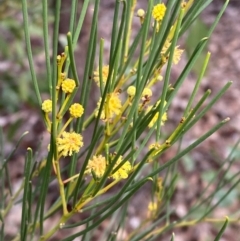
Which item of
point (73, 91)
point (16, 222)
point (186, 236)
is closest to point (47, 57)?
point (73, 91)

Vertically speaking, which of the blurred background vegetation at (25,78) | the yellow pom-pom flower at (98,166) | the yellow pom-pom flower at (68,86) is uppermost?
the yellow pom-pom flower at (68,86)

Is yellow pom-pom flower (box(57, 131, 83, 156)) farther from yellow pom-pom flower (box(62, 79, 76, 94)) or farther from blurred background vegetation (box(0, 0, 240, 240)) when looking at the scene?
blurred background vegetation (box(0, 0, 240, 240))

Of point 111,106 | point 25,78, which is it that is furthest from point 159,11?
point 25,78

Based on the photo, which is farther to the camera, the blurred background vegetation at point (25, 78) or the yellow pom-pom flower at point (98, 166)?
the blurred background vegetation at point (25, 78)

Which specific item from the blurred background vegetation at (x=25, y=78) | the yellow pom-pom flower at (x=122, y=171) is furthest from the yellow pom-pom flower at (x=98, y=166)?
the blurred background vegetation at (x=25, y=78)

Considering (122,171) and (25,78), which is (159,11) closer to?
(122,171)

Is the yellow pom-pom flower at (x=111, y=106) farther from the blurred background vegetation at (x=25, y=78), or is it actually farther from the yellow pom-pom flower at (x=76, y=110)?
the blurred background vegetation at (x=25, y=78)

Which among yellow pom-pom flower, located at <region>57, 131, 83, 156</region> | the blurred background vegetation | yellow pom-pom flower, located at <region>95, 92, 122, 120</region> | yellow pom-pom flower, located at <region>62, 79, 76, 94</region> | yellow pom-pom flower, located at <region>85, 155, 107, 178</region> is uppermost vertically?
yellow pom-pom flower, located at <region>62, 79, 76, 94</region>

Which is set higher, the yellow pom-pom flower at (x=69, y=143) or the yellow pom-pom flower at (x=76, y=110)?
the yellow pom-pom flower at (x=76, y=110)

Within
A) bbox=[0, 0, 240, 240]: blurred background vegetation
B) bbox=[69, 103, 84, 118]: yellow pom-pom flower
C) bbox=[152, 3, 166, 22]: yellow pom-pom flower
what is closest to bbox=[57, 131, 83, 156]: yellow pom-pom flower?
bbox=[69, 103, 84, 118]: yellow pom-pom flower

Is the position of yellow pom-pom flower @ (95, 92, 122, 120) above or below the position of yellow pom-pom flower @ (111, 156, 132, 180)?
above

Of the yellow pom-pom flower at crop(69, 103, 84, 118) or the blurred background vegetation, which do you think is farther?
the blurred background vegetation
